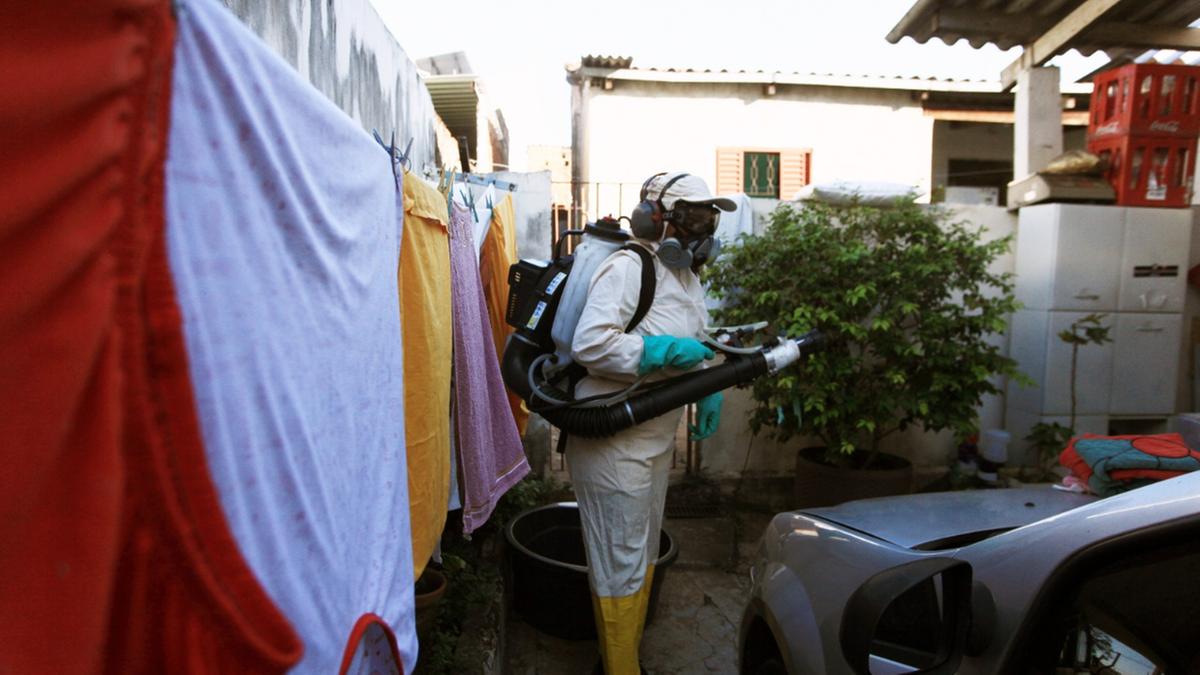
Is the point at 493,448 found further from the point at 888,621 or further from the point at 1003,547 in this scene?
the point at 1003,547

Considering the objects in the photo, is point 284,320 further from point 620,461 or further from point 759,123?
point 759,123

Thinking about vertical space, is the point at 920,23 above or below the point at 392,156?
above

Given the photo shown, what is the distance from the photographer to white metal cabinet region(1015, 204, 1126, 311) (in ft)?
15.8

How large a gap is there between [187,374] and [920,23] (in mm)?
6382

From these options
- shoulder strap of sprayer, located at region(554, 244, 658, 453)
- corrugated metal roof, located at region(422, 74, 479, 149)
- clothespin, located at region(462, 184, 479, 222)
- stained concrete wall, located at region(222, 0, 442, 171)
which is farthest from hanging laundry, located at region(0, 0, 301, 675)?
corrugated metal roof, located at region(422, 74, 479, 149)

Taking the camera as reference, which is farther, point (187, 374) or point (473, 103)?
point (473, 103)

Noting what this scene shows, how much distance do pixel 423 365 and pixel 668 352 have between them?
96cm

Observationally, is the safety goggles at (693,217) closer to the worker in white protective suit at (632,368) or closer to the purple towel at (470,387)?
the worker in white protective suit at (632,368)

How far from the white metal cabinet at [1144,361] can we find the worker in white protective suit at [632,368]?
13.4 feet

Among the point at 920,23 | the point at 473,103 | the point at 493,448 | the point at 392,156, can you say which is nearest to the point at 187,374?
the point at 392,156

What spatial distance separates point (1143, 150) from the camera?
194 inches

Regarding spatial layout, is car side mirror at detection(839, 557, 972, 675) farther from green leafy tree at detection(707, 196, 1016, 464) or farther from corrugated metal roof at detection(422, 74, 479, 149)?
corrugated metal roof at detection(422, 74, 479, 149)

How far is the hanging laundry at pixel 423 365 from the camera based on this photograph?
1964 mm

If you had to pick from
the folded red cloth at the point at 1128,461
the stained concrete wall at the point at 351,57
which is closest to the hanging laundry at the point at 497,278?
the stained concrete wall at the point at 351,57
